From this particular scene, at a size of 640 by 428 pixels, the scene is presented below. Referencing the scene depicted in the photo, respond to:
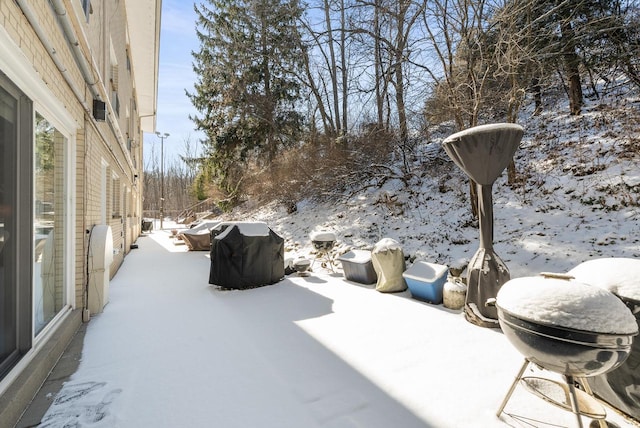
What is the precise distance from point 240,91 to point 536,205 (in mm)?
11272

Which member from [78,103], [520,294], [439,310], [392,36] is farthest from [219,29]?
[520,294]

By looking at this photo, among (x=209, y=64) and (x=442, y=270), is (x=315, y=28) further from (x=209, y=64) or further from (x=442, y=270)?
(x=442, y=270)

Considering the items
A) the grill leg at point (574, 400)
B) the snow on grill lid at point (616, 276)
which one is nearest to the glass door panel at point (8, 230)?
the grill leg at point (574, 400)

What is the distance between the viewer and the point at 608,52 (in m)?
7.76

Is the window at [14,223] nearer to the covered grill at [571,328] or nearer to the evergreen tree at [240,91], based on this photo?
the covered grill at [571,328]

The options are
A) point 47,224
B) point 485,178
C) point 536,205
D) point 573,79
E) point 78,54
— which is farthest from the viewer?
point 573,79

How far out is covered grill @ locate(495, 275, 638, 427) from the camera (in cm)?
165

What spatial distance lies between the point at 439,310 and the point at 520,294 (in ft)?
9.40

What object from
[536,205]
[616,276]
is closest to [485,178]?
[616,276]

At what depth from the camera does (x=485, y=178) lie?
4.05 meters

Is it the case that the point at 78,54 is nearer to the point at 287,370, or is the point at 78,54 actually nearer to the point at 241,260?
the point at 241,260

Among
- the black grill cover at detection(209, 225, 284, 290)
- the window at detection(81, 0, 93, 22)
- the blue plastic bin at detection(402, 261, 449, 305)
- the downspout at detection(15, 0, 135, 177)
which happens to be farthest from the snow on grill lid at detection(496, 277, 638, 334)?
the window at detection(81, 0, 93, 22)

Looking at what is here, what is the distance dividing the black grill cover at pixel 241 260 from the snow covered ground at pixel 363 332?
0.83 feet

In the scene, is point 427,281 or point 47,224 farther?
point 427,281
